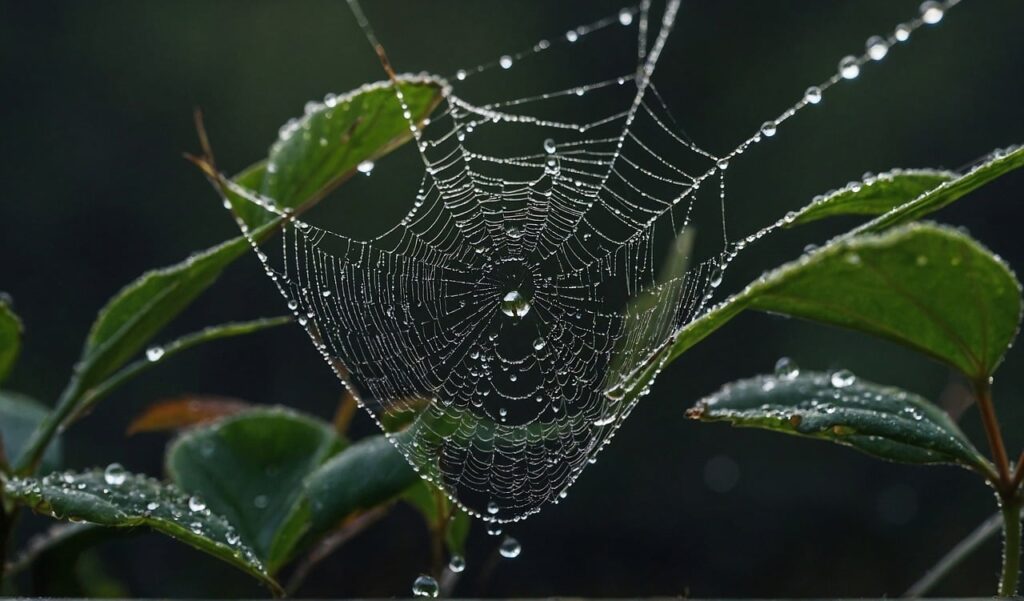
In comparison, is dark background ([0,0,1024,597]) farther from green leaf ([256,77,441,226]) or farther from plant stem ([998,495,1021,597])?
plant stem ([998,495,1021,597])

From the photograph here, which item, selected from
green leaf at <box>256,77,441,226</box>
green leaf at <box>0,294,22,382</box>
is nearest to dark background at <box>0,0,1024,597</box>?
green leaf at <box>0,294,22,382</box>

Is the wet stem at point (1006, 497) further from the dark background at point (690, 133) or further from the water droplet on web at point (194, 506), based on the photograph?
the dark background at point (690, 133)

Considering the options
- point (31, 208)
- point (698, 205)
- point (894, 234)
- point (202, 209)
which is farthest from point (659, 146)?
point (894, 234)

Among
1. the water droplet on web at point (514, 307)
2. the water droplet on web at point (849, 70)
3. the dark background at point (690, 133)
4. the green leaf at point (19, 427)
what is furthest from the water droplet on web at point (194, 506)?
the dark background at point (690, 133)

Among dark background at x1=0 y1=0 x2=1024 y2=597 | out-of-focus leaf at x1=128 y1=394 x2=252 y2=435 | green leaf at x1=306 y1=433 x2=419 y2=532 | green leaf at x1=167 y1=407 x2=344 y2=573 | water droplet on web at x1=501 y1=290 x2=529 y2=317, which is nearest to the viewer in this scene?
green leaf at x1=306 y1=433 x2=419 y2=532

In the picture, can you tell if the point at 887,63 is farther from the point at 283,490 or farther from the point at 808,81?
the point at 283,490
